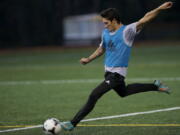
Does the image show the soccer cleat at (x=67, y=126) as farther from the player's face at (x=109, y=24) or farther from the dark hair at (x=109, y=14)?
the dark hair at (x=109, y=14)

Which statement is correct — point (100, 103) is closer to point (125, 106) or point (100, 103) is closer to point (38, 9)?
point (125, 106)

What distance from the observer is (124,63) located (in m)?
9.46

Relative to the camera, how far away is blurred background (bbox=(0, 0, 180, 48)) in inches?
1937

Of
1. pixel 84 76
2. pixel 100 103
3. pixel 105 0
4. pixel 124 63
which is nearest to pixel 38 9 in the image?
pixel 105 0

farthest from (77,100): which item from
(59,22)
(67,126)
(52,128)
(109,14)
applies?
(59,22)

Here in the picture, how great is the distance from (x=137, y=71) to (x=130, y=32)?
40.3ft

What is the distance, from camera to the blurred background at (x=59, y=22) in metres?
49.2

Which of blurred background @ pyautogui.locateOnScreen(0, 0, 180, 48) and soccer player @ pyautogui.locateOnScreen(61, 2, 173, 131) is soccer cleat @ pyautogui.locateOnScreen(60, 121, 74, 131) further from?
blurred background @ pyautogui.locateOnScreen(0, 0, 180, 48)

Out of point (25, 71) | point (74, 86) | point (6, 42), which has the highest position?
point (74, 86)

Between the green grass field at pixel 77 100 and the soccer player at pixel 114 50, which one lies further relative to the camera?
the green grass field at pixel 77 100

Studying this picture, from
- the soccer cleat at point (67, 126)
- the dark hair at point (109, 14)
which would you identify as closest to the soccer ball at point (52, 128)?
the soccer cleat at point (67, 126)

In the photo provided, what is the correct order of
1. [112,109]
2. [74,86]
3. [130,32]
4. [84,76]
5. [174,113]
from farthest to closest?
[84,76] < [74,86] < [112,109] < [174,113] < [130,32]

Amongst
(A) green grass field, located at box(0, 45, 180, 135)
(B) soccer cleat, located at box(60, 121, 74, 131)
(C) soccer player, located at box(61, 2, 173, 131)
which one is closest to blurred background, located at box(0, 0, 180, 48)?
(A) green grass field, located at box(0, 45, 180, 135)

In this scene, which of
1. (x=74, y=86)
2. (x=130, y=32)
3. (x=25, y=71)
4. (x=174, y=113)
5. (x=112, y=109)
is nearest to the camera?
(x=130, y=32)
